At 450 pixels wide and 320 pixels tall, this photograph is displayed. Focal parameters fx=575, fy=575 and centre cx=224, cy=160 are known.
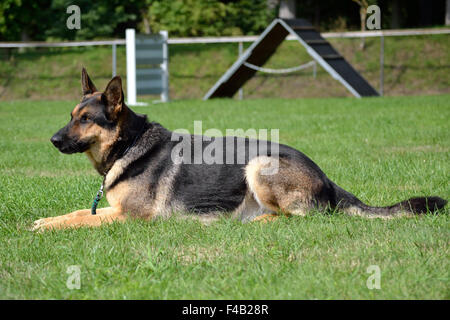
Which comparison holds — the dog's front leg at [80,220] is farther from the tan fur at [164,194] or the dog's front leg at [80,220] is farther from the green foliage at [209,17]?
the green foliage at [209,17]

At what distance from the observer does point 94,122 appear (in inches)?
209

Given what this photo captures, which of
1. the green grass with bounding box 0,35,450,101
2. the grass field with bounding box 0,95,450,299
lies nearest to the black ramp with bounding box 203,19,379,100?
the green grass with bounding box 0,35,450,101

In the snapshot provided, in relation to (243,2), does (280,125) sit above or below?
below

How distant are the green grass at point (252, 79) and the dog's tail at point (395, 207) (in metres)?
20.1

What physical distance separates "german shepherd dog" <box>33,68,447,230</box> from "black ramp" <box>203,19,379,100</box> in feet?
41.0

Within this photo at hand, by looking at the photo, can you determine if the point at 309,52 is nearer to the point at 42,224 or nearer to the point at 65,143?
the point at 65,143

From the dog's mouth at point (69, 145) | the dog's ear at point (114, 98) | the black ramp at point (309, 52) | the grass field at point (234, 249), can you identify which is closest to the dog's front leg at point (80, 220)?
the grass field at point (234, 249)

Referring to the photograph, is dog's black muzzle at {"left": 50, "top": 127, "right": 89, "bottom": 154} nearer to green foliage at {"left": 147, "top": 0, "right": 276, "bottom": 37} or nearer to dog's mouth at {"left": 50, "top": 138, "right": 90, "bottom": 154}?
dog's mouth at {"left": 50, "top": 138, "right": 90, "bottom": 154}

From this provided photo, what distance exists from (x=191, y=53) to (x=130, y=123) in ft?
77.8

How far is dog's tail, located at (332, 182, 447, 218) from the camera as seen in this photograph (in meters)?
5.16

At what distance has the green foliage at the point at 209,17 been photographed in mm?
31031
